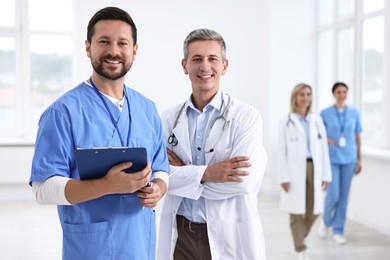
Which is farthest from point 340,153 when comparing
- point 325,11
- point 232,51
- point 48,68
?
point 48,68

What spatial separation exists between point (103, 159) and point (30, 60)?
588 centimetres

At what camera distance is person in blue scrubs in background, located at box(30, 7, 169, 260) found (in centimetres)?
139

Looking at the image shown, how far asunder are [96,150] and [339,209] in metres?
3.76

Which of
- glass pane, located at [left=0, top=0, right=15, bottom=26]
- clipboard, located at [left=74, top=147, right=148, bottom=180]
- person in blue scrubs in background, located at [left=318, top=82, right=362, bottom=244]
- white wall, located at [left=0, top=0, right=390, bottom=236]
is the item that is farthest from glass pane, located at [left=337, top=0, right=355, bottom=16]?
clipboard, located at [left=74, top=147, right=148, bottom=180]

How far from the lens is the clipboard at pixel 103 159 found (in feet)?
4.27

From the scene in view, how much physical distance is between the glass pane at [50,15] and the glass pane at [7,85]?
41cm

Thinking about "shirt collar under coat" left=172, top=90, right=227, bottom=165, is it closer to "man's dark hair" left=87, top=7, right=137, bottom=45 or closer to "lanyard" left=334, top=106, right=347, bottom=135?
"man's dark hair" left=87, top=7, right=137, bottom=45

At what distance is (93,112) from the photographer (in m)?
1.49

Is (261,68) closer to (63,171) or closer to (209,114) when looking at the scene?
(209,114)

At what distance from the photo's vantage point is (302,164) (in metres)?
4.00

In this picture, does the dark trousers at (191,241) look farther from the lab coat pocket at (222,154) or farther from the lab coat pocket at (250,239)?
the lab coat pocket at (222,154)

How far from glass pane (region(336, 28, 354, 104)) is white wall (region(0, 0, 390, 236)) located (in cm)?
57

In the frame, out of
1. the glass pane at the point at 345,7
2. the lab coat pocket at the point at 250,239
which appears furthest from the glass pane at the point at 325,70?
the lab coat pocket at the point at 250,239

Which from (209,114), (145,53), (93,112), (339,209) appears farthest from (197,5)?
(93,112)
